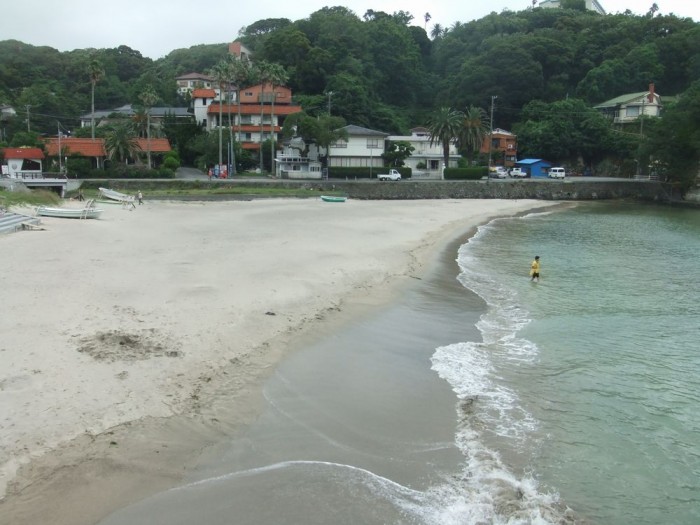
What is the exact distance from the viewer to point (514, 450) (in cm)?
850

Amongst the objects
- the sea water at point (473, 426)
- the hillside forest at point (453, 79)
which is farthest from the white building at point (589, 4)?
the sea water at point (473, 426)

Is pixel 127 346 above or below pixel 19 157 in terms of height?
below

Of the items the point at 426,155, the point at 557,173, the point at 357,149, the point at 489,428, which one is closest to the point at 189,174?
the point at 357,149

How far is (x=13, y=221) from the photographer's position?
27.2 m

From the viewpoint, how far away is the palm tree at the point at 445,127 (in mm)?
70131

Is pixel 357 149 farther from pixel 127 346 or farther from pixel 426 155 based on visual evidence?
pixel 127 346

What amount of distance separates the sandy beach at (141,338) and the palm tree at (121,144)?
120 ft

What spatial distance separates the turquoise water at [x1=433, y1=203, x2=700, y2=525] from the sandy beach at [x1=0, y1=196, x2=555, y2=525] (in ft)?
12.6

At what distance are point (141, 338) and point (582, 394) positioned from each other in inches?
357

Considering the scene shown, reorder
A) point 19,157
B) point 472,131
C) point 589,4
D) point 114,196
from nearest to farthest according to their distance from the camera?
point 114,196
point 19,157
point 472,131
point 589,4

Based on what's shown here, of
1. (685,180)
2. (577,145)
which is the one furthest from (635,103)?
(685,180)

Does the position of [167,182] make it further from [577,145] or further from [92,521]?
[577,145]

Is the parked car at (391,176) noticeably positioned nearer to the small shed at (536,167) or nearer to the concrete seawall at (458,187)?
the concrete seawall at (458,187)

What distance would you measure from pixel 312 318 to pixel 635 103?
9279 centimetres
